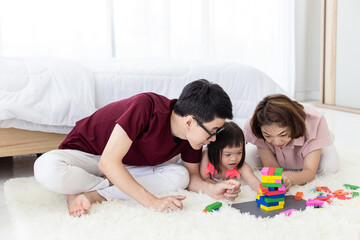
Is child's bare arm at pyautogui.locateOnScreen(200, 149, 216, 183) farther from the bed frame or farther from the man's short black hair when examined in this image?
the bed frame

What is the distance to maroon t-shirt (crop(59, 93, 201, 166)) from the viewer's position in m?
1.34

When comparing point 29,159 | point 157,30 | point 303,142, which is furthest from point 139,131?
point 157,30

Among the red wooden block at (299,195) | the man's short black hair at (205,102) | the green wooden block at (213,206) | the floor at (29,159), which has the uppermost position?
the man's short black hair at (205,102)

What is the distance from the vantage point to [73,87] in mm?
1731

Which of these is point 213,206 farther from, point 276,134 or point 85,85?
point 85,85

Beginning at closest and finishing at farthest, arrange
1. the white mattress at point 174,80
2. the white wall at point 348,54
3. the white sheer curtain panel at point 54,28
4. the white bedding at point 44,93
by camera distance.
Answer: the white bedding at point 44,93, the white mattress at point 174,80, the white sheer curtain panel at point 54,28, the white wall at point 348,54

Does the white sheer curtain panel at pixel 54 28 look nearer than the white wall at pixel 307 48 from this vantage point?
Yes

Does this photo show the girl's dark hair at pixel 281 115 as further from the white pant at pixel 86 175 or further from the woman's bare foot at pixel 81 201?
the woman's bare foot at pixel 81 201

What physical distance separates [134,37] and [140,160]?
2516 mm

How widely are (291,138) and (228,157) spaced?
0.26 meters

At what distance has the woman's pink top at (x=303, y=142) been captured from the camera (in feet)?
5.38

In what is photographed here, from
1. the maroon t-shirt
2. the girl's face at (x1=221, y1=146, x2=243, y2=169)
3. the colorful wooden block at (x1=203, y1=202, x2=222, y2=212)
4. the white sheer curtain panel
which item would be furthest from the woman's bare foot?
the white sheer curtain panel

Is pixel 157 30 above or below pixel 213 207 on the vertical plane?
above

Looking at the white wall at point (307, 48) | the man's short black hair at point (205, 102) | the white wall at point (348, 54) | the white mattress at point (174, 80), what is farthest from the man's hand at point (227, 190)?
the white wall at point (307, 48)
